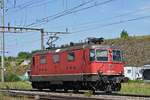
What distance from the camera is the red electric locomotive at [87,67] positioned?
62.6 ft

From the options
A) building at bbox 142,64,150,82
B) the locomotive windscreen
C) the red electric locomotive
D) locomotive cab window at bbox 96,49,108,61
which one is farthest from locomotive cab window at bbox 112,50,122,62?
the locomotive windscreen

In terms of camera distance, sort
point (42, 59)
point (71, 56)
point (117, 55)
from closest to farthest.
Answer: point (117, 55) → point (71, 56) → point (42, 59)

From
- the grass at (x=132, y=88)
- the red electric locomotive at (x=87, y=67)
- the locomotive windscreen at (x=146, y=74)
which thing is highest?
the red electric locomotive at (x=87, y=67)

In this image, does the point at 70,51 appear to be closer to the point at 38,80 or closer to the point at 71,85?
the point at 71,85

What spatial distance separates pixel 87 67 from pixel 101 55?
121 centimetres

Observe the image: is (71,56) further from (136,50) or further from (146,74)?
(136,50)

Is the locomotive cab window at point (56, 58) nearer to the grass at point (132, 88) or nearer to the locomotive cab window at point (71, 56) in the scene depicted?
the locomotive cab window at point (71, 56)

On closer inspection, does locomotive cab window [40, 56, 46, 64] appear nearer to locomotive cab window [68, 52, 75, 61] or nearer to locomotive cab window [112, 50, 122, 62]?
locomotive cab window [68, 52, 75, 61]

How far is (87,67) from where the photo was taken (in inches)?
757

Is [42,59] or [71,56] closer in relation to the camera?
[71,56]

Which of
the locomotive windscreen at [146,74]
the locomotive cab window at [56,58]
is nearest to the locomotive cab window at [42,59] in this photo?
the locomotive cab window at [56,58]

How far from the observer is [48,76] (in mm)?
23094

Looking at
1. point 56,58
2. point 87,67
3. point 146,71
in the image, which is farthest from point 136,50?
point 87,67

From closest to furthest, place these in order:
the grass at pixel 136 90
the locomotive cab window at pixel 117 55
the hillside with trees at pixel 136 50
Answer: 1. the locomotive cab window at pixel 117 55
2. the grass at pixel 136 90
3. the hillside with trees at pixel 136 50
